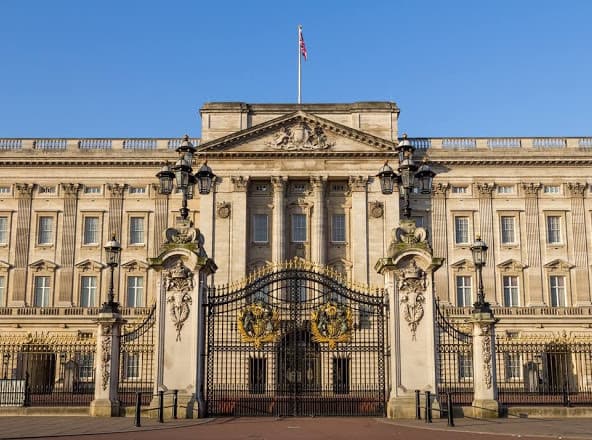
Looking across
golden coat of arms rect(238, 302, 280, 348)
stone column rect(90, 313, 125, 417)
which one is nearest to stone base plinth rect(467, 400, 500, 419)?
golden coat of arms rect(238, 302, 280, 348)

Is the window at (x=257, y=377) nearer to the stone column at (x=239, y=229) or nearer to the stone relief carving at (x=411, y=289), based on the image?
the stone relief carving at (x=411, y=289)

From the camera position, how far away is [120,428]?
20.0 m

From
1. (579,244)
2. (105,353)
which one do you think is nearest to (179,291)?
(105,353)

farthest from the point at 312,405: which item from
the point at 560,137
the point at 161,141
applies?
the point at 560,137

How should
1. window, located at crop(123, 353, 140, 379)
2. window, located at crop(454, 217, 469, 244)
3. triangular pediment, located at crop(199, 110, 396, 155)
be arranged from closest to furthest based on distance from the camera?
window, located at crop(123, 353, 140, 379) < triangular pediment, located at crop(199, 110, 396, 155) < window, located at crop(454, 217, 469, 244)

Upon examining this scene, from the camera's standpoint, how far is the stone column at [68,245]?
54031mm

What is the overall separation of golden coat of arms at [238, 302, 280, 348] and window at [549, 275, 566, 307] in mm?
34906

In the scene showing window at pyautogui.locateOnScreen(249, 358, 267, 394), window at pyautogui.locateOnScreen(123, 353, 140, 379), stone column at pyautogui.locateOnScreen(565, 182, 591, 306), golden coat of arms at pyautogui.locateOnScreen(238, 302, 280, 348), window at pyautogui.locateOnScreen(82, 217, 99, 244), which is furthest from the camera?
window at pyautogui.locateOnScreen(82, 217, 99, 244)

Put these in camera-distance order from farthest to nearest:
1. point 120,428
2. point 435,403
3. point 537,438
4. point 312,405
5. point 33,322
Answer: point 33,322 → point 312,405 → point 435,403 → point 120,428 → point 537,438

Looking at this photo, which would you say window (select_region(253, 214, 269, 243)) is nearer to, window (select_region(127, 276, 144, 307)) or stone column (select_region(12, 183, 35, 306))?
window (select_region(127, 276, 144, 307))

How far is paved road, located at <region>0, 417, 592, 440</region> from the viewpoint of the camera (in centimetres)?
1798

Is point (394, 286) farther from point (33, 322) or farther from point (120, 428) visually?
point (33, 322)

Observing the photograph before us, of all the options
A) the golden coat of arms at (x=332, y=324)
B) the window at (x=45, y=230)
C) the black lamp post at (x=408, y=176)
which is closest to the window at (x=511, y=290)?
the black lamp post at (x=408, y=176)

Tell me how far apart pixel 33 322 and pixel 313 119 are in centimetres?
2397
